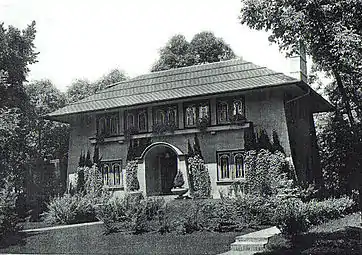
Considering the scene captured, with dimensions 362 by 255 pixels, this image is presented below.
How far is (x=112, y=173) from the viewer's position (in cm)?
2728

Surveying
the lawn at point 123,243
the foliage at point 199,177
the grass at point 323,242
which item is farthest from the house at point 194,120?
the lawn at point 123,243

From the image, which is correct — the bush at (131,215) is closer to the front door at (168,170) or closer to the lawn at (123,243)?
the lawn at (123,243)

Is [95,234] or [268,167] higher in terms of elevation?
[268,167]

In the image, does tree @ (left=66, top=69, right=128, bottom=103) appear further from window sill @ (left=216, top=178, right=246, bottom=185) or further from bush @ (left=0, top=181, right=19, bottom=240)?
bush @ (left=0, top=181, right=19, bottom=240)

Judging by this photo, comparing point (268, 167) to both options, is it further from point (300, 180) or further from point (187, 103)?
point (187, 103)

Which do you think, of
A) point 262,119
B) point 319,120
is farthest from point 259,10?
point 319,120

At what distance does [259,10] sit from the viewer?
16.0m

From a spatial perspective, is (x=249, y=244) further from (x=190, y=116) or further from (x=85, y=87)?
(x=85, y=87)

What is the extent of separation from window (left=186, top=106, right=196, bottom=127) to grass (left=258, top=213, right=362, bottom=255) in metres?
9.96

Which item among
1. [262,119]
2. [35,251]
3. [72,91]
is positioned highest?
[72,91]

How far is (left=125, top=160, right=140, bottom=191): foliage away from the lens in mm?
26156

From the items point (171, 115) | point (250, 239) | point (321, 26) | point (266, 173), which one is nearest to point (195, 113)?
point (171, 115)

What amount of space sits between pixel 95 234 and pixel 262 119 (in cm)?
1039

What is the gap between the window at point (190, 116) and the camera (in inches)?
1005
